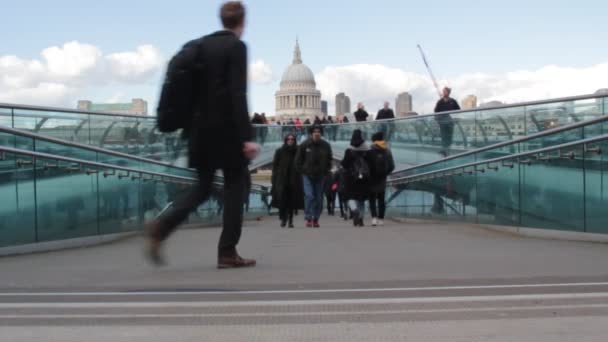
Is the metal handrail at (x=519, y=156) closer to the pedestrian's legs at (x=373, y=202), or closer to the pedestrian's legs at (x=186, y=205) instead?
the pedestrian's legs at (x=373, y=202)

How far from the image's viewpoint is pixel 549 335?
3.92 metres

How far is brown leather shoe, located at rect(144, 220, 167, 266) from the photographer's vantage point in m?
5.96

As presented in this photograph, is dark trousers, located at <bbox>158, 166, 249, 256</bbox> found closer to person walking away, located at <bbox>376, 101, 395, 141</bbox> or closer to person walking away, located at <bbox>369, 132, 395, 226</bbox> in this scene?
person walking away, located at <bbox>369, 132, 395, 226</bbox>

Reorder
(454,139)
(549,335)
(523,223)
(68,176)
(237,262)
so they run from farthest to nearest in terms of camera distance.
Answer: (454,139), (523,223), (68,176), (237,262), (549,335)

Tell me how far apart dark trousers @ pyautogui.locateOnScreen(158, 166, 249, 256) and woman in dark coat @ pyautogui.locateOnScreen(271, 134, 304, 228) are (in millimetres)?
8916

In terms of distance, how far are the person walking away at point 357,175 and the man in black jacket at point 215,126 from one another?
30.0ft

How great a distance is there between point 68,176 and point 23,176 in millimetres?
946

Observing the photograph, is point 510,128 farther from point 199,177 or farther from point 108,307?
point 108,307

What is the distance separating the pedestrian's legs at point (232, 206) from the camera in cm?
632

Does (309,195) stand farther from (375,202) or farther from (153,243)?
(153,243)

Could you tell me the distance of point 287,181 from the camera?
51.8 feet

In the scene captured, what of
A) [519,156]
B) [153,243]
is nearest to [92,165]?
[153,243]

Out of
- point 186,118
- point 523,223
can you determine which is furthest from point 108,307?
point 523,223

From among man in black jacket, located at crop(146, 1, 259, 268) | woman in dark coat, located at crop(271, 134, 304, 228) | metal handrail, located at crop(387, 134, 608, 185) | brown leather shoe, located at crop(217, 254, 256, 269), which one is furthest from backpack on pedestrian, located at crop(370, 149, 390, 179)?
man in black jacket, located at crop(146, 1, 259, 268)
